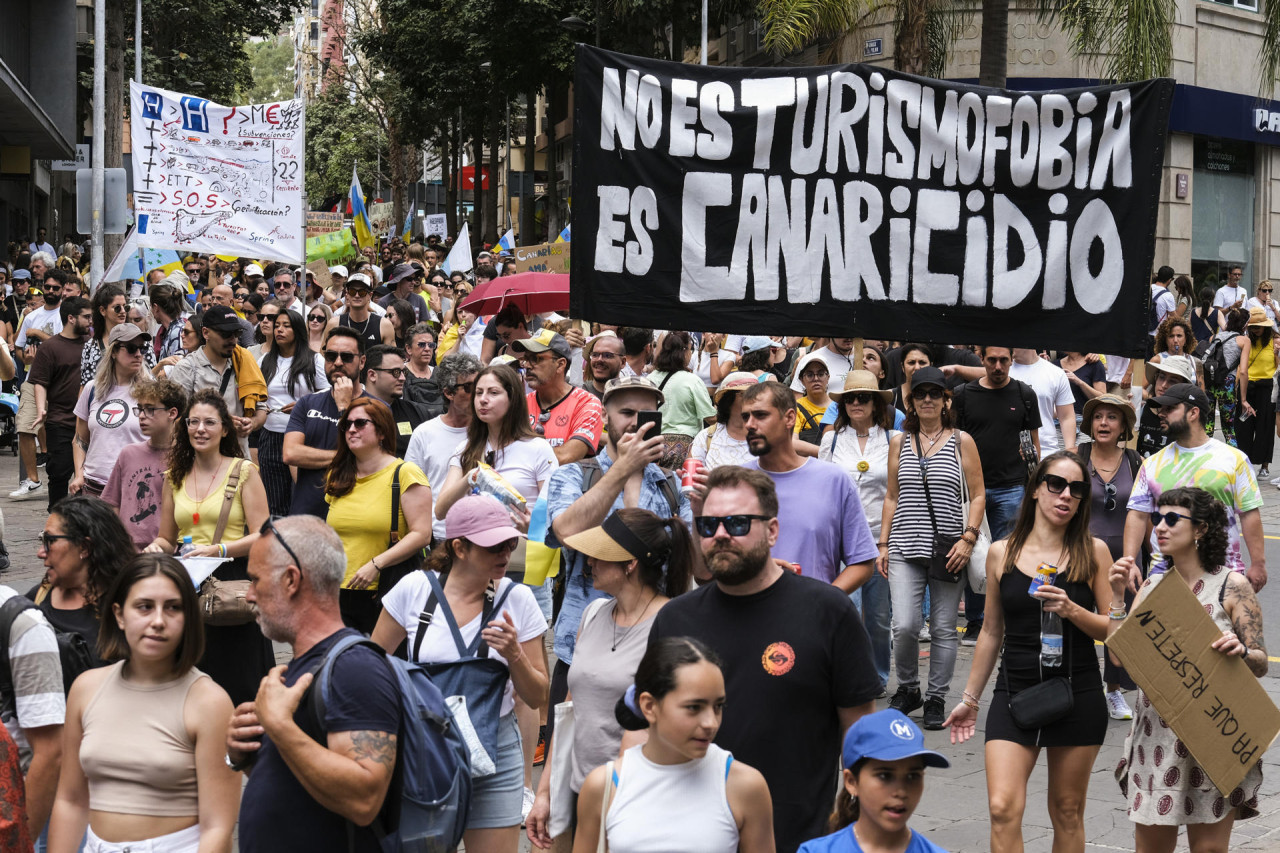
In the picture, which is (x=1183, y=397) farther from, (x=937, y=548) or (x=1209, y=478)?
(x=937, y=548)

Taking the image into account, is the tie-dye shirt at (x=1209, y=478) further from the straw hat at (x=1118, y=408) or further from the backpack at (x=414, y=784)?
the backpack at (x=414, y=784)

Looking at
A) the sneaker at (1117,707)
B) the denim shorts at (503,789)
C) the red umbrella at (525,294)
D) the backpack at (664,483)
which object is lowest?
the sneaker at (1117,707)

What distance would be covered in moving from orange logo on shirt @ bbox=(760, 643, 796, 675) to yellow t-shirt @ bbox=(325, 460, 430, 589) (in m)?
2.88

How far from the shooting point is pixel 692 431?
1008 centimetres

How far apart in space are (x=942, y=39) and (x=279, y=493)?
1503 cm

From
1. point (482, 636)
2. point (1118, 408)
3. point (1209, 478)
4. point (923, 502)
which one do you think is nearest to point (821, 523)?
point (482, 636)

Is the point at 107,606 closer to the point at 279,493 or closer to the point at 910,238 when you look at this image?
the point at 910,238

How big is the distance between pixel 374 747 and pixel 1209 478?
5133 mm

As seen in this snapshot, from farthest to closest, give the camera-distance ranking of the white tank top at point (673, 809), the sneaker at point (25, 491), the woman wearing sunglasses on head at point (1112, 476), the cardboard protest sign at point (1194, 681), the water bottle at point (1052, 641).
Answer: the sneaker at point (25, 491) < the woman wearing sunglasses on head at point (1112, 476) < the water bottle at point (1052, 641) < the cardboard protest sign at point (1194, 681) < the white tank top at point (673, 809)

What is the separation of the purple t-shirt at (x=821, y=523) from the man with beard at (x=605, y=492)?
0.41 meters

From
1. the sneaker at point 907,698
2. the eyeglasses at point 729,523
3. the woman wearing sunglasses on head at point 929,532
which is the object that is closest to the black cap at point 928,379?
the woman wearing sunglasses on head at point 929,532

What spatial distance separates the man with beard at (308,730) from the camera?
355cm

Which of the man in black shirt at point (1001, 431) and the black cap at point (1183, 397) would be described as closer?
the black cap at point (1183, 397)

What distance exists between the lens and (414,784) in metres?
3.74
